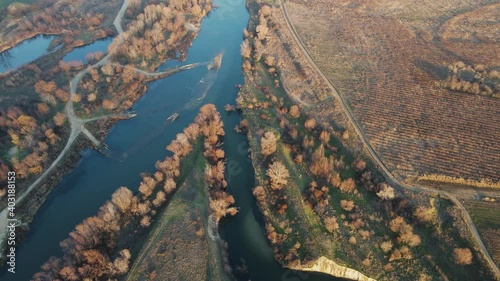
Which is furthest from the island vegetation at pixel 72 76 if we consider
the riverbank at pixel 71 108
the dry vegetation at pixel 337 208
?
the dry vegetation at pixel 337 208

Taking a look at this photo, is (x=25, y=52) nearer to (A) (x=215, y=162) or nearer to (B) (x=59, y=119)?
(B) (x=59, y=119)

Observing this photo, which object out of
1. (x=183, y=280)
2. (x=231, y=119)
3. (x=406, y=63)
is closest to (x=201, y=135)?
(x=231, y=119)

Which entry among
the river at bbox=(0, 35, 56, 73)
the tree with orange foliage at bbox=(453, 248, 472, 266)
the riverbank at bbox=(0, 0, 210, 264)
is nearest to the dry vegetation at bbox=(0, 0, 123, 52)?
the river at bbox=(0, 35, 56, 73)

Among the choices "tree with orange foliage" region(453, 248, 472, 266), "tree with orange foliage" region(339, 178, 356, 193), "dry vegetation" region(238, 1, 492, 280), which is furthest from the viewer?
"tree with orange foliage" region(339, 178, 356, 193)

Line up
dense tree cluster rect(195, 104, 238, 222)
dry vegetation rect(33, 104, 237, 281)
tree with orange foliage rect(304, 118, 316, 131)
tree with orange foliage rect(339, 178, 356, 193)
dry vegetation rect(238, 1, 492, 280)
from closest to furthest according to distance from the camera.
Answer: dry vegetation rect(33, 104, 237, 281), dry vegetation rect(238, 1, 492, 280), dense tree cluster rect(195, 104, 238, 222), tree with orange foliage rect(339, 178, 356, 193), tree with orange foliage rect(304, 118, 316, 131)

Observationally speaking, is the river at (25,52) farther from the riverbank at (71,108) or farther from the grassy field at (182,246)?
the grassy field at (182,246)

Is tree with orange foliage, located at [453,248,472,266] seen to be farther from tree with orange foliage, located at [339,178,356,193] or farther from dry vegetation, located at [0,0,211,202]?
dry vegetation, located at [0,0,211,202]
